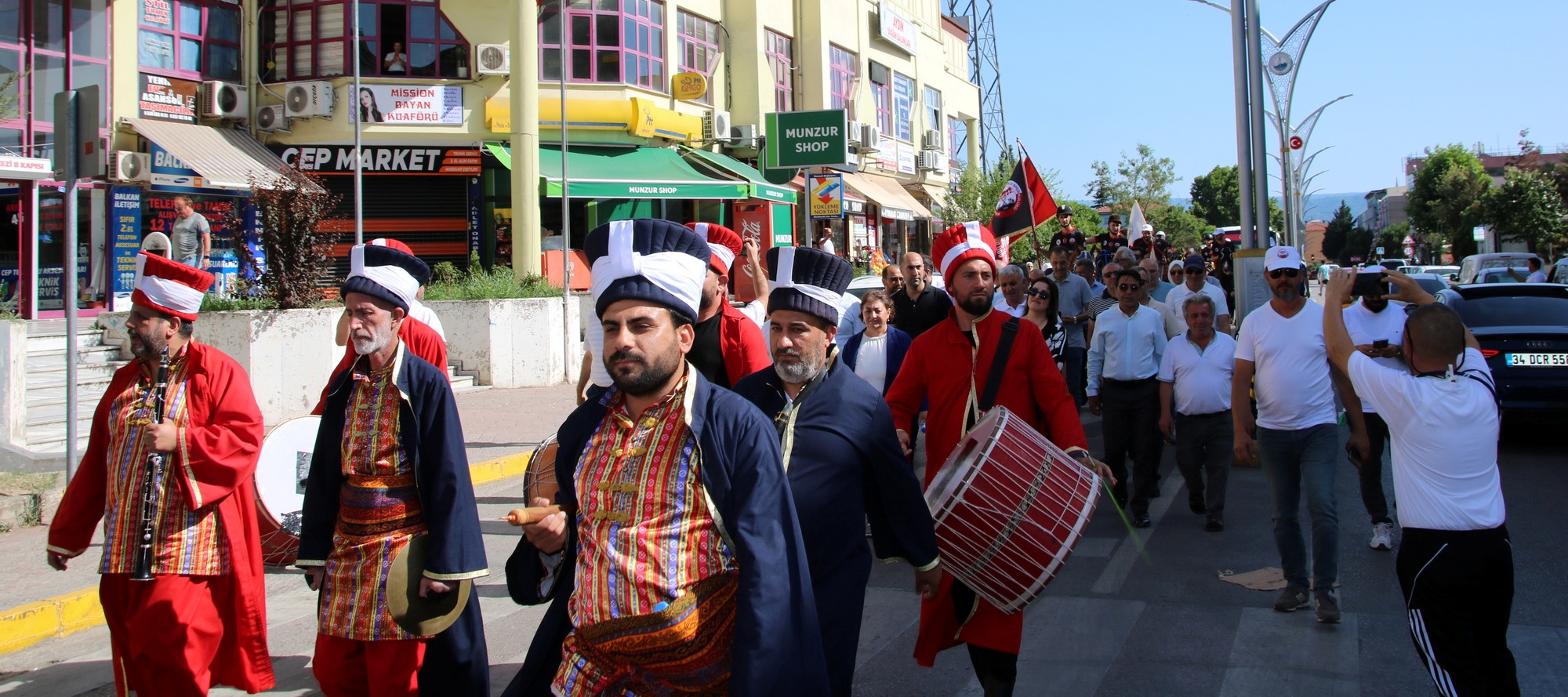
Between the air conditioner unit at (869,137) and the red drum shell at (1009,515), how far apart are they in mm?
31090

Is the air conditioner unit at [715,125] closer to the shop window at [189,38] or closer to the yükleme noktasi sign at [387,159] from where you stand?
the yükleme noktasi sign at [387,159]

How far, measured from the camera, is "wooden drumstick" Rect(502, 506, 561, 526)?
253 centimetres

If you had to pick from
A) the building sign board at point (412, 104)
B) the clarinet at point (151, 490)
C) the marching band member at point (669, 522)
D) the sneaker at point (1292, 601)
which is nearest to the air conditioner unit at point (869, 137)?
the building sign board at point (412, 104)

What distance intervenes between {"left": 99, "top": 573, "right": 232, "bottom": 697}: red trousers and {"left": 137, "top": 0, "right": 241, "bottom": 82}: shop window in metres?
20.5

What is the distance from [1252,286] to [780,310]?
8.98 meters

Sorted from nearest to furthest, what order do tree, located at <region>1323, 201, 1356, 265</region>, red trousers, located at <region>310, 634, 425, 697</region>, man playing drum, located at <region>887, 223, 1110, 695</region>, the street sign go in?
red trousers, located at <region>310, 634, 425, 697</region>, man playing drum, located at <region>887, 223, 1110, 695</region>, the street sign, tree, located at <region>1323, 201, 1356, 265</region>

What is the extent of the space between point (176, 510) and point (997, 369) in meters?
3.19

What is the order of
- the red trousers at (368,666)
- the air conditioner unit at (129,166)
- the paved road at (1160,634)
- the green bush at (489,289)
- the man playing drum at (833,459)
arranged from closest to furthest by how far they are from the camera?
the man playing drum at (833,459), the red trousers at (368,666), the paved road at (1160,634), the green bush at (489,289), the air conditioner unit at (129,166)

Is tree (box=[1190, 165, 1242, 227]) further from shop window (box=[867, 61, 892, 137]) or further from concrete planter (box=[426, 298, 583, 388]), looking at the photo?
concrete planter (box=[426, 298, 583, 388])

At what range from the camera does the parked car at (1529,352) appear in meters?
10.4

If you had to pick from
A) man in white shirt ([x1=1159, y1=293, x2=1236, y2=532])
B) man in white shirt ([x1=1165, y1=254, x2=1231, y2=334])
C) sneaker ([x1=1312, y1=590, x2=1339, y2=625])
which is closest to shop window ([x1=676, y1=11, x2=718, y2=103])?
man in white shirt ([x1=1165, y1=254, x2=1231, y2=334])

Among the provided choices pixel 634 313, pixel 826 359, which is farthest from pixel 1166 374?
pixel 634 313

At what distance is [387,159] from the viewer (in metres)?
24.2

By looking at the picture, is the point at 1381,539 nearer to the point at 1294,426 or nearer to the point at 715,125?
the point at 1294,426
